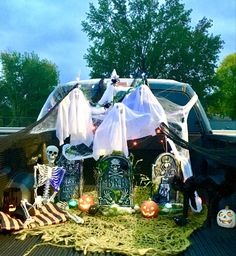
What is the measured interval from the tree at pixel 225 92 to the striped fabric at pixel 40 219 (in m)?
24.3

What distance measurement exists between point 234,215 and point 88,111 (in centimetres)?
176

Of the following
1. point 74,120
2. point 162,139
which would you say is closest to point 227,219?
point 162,139

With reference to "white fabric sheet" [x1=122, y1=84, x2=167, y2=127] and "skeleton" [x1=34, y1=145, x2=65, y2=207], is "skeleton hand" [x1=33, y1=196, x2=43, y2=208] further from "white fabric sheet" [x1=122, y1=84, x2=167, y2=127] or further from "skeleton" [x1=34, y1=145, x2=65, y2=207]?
"white fabric sheet" [x1=122, y1=84, x2=167, y2=127]

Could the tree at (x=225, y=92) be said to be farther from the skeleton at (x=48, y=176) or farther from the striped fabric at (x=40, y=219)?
the striped fabric at (x=40, y=219)

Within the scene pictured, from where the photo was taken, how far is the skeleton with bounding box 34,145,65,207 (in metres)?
3.64

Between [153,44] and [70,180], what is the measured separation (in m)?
23.8

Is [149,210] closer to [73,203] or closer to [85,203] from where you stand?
[85,203]

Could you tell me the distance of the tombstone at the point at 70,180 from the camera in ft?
13.3

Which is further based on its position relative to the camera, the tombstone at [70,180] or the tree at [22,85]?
the tree at [22,85]

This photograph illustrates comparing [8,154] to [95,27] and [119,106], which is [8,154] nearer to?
[119,106]

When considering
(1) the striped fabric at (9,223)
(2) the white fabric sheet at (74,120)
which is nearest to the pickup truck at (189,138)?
(2) the white fabric sheet at (74,120)

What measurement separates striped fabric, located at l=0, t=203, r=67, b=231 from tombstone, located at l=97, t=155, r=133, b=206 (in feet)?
1.75

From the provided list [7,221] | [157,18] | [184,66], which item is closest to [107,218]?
[7,221]

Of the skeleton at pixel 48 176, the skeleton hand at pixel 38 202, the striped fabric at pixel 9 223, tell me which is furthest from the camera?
the skeleton at pixel 48 176
